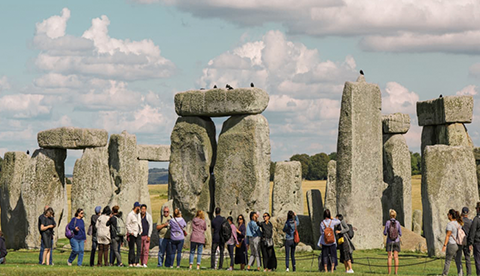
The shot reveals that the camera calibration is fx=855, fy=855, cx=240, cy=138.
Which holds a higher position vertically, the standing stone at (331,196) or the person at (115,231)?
the standing stone at (331,196)

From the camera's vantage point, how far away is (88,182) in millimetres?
28359

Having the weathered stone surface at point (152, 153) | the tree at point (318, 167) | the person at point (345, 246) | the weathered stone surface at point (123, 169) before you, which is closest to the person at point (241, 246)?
the person at point (345, 246)

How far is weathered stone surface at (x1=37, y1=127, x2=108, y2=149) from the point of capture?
93.0ft

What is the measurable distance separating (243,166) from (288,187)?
332 inches

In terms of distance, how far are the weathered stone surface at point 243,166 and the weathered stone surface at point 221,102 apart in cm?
33

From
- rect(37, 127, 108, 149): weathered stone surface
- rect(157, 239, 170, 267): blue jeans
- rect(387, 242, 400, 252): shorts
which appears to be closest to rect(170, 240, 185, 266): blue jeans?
rect(157, 239, 170, 267): blue jeans

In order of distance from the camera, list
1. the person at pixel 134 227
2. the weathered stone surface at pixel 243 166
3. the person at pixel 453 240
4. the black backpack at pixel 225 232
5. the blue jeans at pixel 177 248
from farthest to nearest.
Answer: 1. the weathered stone surface at pixel 243 166
2. the blue jeans at pixel 177 248
3. the person at pixel 134 227
4. the black backpack at pixel 225 232
5. the person at pixel 453 240

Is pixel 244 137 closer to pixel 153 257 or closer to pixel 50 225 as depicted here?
pixel 153 257

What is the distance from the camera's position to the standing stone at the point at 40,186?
2969cm

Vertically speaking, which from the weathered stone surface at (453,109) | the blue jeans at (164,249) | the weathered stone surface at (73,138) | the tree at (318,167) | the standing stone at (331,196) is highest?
the tree at (318,167)

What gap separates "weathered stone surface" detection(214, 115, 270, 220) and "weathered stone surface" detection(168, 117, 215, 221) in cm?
87

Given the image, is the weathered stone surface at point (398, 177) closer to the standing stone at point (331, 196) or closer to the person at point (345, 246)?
the standing stone at point (331, 196)

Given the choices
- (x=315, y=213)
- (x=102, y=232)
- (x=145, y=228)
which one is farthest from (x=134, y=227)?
(x=315, y=213)

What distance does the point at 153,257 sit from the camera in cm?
2495
